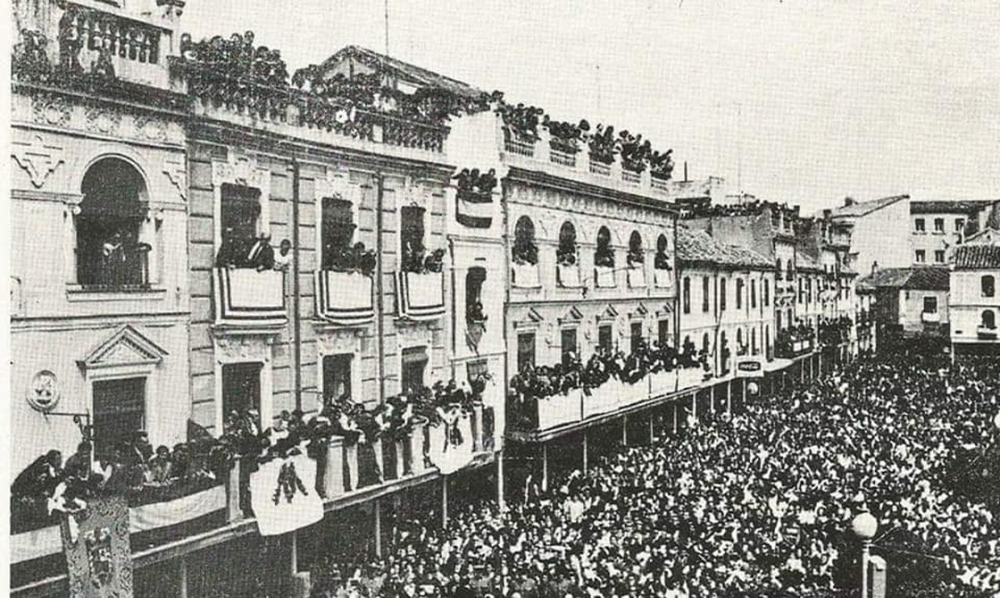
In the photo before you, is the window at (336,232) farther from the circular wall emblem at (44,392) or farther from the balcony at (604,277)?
the balcony at (604,277)

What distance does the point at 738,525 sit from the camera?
1523 cm

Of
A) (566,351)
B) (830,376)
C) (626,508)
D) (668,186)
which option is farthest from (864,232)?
(626,508)

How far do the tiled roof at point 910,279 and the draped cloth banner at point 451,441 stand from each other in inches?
1398

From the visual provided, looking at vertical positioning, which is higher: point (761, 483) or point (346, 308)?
point (346, 308)

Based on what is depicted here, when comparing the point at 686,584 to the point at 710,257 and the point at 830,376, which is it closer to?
the point at 710,257

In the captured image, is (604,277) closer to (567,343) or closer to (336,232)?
(567,343)

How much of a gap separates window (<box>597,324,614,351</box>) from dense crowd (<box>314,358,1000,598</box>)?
2386mm

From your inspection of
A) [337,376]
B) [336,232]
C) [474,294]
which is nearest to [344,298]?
[336,232]

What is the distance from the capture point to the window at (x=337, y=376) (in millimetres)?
13820

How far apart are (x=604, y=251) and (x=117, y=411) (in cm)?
1303

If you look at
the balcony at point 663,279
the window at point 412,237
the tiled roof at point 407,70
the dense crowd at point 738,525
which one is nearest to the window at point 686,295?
the balcony at point 663,279

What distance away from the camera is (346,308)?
44.8 ft

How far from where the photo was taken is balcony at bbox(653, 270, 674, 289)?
Answer: 79.1 ft

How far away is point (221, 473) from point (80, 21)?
5.27 m
